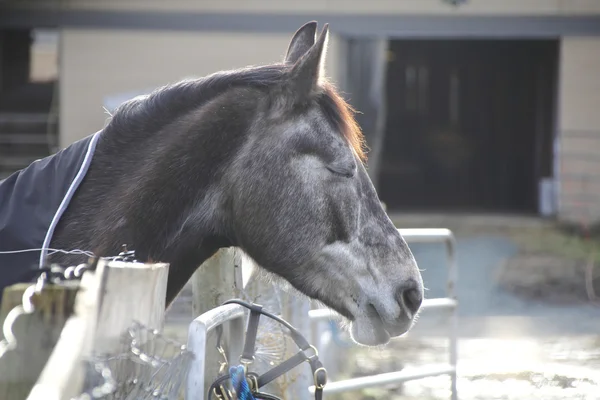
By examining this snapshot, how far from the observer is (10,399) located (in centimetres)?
165

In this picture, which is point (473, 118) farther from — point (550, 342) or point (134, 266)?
point (134, 266)

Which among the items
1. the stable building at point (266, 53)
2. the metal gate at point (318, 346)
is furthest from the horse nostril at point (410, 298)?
the stable building at point (266, 53)

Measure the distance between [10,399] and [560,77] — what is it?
13.6m

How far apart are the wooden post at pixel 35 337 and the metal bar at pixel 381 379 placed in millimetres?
2093

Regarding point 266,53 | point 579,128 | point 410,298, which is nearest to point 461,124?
point 579,128

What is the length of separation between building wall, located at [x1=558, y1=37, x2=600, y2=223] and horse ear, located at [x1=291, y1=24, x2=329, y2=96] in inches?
458

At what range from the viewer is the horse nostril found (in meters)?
2.72

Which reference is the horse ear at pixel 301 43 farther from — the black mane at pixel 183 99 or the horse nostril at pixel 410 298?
the horse nostril at pixel 410 298

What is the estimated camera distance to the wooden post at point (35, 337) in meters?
1.57

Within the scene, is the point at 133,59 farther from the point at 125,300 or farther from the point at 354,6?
the point at 125,300

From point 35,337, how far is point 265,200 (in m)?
1.19

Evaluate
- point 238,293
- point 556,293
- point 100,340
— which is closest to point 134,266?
point 100,340

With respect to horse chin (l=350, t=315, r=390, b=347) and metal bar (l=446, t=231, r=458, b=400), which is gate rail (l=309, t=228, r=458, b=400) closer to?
metal bar (l=446, t=231, r=458, b=400)

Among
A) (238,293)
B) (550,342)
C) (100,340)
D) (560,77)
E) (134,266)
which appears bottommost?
(550,342)
